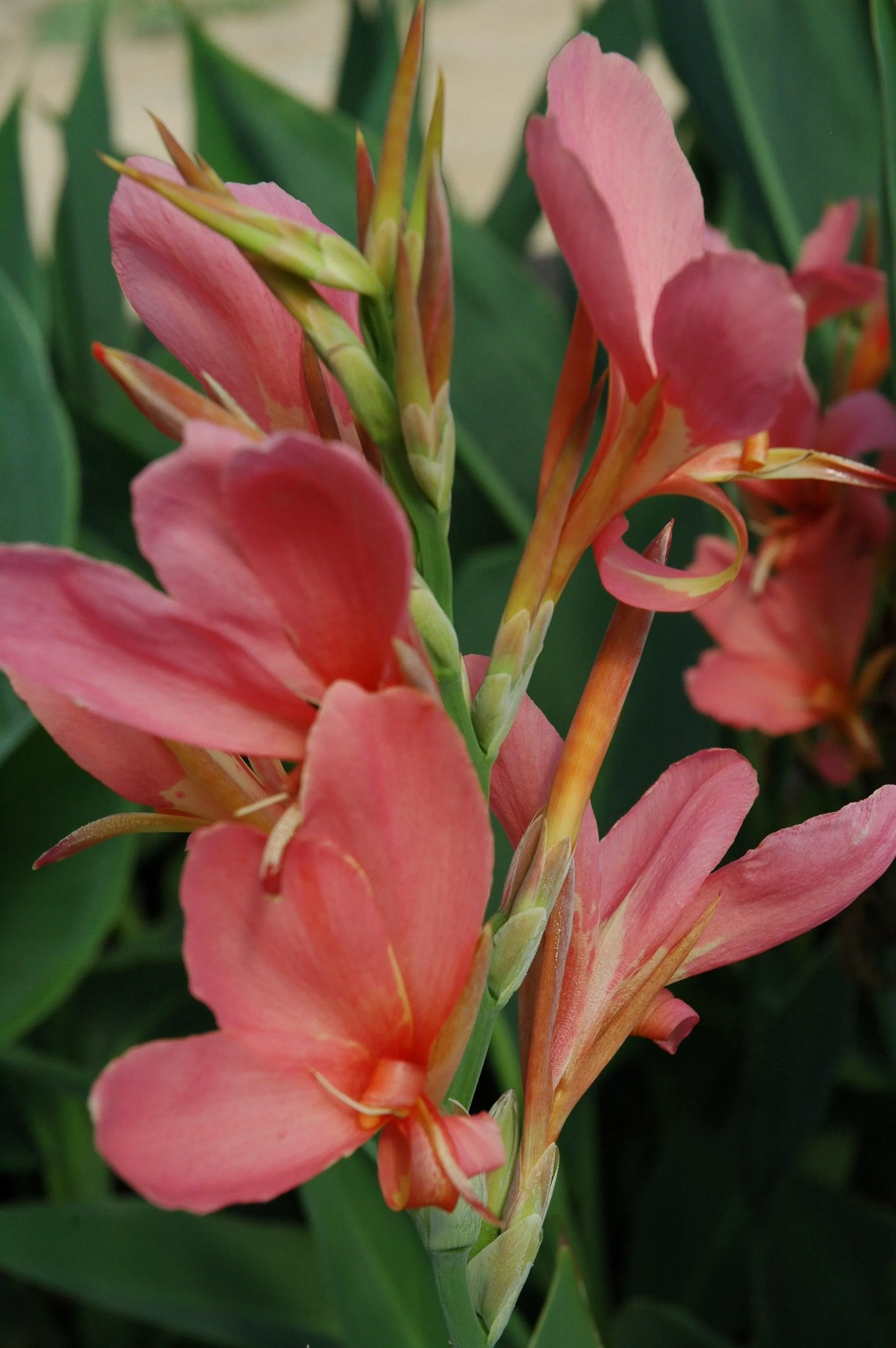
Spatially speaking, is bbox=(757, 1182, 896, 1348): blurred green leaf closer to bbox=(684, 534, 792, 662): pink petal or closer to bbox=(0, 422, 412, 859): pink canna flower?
bbox=(684, 534, 792, 662): pink petal

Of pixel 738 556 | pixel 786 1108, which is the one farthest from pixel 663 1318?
pixel 738 556

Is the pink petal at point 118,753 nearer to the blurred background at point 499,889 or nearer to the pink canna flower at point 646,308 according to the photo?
the pink canna flower at point 646,308

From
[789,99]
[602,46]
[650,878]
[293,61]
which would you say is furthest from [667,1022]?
[293,61]

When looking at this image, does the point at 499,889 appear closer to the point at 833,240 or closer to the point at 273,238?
the point at 833,240

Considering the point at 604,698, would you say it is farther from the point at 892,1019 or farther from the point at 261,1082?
the point at 892,1019

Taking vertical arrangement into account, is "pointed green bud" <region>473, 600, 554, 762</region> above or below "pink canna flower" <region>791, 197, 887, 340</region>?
below

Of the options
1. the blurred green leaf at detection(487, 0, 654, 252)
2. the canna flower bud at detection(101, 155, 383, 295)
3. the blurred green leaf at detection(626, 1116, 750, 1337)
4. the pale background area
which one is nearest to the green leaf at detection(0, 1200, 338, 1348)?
the blurred green leaf at detection(626, 1116, 750, 1337)
